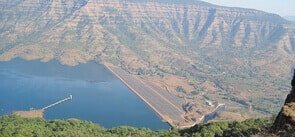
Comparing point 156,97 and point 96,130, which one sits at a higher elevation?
point 96,130

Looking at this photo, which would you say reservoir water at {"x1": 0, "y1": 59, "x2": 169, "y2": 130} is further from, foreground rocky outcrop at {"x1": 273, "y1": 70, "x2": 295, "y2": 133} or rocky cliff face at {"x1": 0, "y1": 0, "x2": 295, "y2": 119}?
foreground rocky outcrop at {"x1": 273, "y1": 70, "x2": 295, "y2": 133}

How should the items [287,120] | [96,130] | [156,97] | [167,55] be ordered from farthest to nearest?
[167,55]
[156,97]
[96,130]
[287,120]

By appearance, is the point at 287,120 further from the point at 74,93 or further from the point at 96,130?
the point at 74,93

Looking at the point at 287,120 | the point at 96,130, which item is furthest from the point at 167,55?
the point at 287,120

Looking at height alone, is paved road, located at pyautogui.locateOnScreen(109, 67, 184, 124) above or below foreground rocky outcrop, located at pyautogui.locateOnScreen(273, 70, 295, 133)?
below

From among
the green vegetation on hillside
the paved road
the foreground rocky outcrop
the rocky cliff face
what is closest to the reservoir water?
the paved road

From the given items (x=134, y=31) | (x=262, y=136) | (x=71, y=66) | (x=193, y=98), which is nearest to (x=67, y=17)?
(x=134, y=31)

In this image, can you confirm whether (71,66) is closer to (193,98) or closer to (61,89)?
(61,89)
